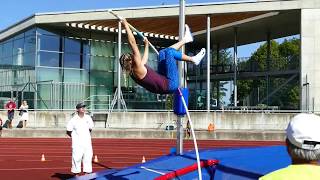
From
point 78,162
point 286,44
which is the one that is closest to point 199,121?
point 78,162

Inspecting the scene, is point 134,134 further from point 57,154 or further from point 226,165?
point 226,165

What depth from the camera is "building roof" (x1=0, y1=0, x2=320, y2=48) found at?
32531 millimetres

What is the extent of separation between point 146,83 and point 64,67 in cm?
3328

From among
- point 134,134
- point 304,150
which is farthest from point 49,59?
point 304,150

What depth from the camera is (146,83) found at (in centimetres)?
521

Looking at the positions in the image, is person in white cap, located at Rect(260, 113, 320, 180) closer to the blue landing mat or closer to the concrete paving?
the blue landing mat

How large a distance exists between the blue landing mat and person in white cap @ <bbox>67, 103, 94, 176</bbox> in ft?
22.9

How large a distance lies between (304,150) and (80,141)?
932 cm

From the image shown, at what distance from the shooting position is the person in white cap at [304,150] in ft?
8.57

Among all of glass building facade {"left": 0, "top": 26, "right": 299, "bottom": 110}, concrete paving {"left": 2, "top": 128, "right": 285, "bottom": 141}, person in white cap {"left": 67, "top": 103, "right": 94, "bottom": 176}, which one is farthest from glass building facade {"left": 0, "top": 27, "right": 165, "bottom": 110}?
person in white cap {"left": 67, "top": 103, "right": 94, "bottom": 176}

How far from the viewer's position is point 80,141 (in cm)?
1163

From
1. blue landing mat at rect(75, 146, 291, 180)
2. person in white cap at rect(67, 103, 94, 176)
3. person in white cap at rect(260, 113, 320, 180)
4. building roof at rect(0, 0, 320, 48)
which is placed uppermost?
building roof at rect(0, 0, 320, 48)

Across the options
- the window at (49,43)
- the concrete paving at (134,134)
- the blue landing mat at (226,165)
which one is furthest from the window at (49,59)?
the blue landing mat at (226,165)

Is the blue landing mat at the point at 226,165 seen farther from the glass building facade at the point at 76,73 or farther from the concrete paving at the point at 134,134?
the glass building facade at the point at 76,73
